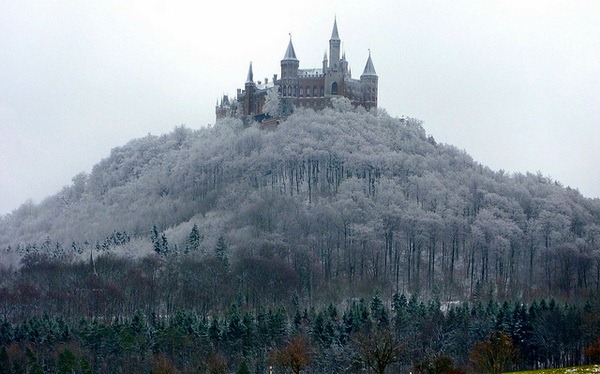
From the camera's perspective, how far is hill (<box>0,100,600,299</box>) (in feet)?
472

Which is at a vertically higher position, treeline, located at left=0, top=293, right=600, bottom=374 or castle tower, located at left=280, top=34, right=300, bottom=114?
castle tower, located at left=280, top=34, right=300, bottom=114

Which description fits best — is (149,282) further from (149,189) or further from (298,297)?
(149,189)

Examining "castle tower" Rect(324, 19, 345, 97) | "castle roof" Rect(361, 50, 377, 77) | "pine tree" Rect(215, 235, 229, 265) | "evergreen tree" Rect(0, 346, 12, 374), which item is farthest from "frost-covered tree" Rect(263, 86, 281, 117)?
"evergreen tree" Rect(0, 346, 12, 374)

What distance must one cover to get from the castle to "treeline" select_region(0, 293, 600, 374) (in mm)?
80864

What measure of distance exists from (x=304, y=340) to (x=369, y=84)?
96593 millimetres

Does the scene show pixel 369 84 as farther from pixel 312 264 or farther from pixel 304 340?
pixel 304 340

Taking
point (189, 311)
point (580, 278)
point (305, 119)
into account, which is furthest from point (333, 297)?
point (305, 119)

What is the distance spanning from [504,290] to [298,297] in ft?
88.2

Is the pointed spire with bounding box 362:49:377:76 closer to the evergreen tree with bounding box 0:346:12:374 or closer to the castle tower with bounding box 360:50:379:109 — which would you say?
the castle tower with bounding box 360:50:379:109

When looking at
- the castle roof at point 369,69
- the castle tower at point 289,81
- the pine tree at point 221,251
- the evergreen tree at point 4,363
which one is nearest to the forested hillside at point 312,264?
the evergreen tree at point 4,363

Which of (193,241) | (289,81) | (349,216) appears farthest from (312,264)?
(289,81)

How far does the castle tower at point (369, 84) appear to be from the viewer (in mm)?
187750

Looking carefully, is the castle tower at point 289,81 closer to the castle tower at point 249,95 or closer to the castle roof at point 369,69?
the castle tower at point 249,95

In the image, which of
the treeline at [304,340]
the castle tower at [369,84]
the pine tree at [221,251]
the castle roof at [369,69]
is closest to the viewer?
the treeline at [304,340]
